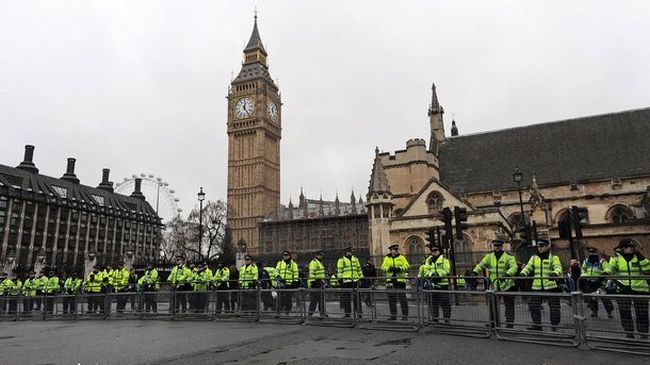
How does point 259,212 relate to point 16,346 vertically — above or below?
above

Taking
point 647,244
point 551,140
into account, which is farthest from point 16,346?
point 551,140

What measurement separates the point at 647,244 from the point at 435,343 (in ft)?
78.3

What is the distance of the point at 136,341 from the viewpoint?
9344 mm

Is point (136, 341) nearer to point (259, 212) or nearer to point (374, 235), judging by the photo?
point (374, 235)

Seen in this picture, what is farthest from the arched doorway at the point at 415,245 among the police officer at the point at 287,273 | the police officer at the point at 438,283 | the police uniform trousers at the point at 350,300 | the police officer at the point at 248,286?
the police uniform trousers at the point at 350,300

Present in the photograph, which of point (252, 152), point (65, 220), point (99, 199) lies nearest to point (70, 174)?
point (99, 199)

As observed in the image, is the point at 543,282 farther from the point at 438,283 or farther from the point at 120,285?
the point at 120,285

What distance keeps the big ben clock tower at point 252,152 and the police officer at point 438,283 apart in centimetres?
8273

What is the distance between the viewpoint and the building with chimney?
72.1 meters

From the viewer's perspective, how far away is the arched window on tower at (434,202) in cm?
2946

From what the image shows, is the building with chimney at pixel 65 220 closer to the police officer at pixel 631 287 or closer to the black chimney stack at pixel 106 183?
the black chimney stack at pixel 106 183

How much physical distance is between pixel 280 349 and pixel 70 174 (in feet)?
327

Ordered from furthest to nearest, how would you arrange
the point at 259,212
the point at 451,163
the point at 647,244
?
the point at 259,212 < the point at 451,163 < the point at 647,244

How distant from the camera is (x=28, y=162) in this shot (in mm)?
A: 83938
